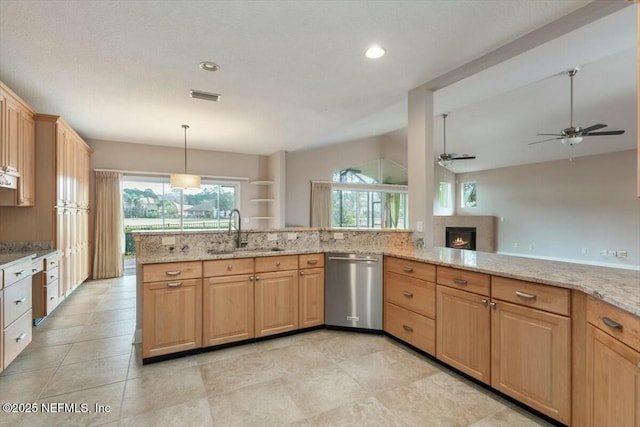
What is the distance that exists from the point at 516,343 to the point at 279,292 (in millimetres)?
1973

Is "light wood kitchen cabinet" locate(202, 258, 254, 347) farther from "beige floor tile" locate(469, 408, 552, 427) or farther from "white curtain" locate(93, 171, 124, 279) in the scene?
"white curtain" locate(93, 171, 124, 279)

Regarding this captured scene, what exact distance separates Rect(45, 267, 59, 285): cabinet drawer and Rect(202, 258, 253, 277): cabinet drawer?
223 cm

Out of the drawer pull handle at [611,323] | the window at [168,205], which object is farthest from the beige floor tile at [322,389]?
the window at [168,205]

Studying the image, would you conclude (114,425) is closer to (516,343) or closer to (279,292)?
(279,292)

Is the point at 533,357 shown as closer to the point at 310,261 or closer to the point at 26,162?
the point at 310,261

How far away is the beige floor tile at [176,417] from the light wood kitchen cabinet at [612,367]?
80.6 inches

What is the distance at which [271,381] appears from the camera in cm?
227

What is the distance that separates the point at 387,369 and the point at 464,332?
26.6 inches

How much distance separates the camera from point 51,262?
3.55m

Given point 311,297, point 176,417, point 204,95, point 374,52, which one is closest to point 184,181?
point 204,95

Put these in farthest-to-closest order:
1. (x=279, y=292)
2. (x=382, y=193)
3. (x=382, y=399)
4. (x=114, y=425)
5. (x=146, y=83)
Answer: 1. (x=382, y=193)
2. (x=146, y=83)
3. (x=279, y=292)
4. (x=382, y=399)
5. (x=114, y=425)

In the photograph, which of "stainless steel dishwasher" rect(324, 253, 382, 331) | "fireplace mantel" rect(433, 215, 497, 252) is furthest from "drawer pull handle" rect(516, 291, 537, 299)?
"fireplace mantel" rect(433, 215, 497, 252)

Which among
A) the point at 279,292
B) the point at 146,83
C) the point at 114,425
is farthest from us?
the point at 146,83

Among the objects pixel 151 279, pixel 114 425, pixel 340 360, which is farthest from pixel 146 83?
pixel 340 360
